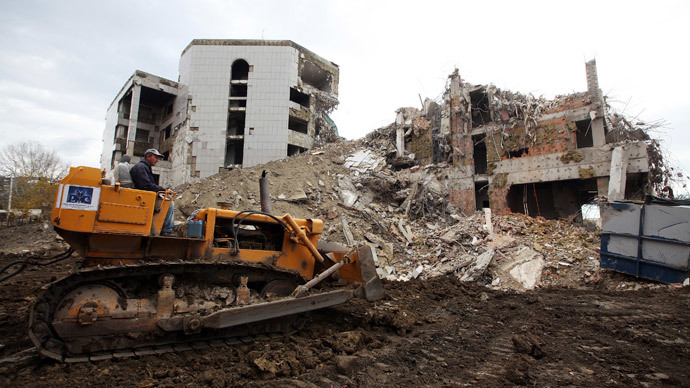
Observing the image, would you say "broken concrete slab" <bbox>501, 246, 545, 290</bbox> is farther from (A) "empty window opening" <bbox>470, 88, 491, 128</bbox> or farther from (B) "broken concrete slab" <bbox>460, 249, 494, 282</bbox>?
(A) "empty window opening" <bbox>470, 88, 491, 128</bbox>

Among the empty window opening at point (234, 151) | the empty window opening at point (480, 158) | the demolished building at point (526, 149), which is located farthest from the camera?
the empty window opening at point (234, 151)

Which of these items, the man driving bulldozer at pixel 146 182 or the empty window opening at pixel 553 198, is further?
the empty window opening at pixel 553 198

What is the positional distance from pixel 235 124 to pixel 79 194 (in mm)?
23743

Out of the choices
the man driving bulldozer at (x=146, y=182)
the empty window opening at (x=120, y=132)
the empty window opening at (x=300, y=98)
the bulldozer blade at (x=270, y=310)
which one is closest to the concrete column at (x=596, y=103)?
the bulldozer blade at (x=270, y=310)

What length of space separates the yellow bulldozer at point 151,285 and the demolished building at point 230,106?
20.0 metres

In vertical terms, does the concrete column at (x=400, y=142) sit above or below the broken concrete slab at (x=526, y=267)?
above

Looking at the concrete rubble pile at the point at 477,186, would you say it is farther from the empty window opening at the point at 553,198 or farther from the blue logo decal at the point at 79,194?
the blue logo decal at the point at 79,194

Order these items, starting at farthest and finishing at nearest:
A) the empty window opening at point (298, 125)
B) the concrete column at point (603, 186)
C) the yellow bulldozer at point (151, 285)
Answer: the empty window opening at point (298, 125) < the concrete column at point (603, 186) < the yellow bulldozer at point (151, 285)

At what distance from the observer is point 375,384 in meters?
2.96

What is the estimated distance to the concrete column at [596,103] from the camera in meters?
13.6

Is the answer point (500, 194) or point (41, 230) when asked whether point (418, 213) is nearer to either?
point (500, 194)

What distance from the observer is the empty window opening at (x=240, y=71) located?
25594mm

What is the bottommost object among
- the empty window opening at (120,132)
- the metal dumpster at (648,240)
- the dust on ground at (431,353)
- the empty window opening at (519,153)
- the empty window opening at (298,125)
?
the dust on ground at (431,353)

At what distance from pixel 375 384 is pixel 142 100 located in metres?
31.4
